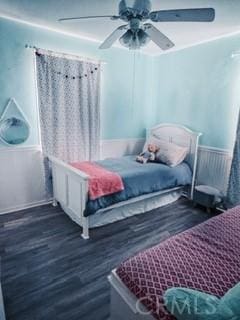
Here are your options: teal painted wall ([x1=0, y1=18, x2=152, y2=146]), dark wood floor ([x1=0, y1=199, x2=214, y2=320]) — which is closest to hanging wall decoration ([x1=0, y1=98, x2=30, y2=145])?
teal painted wall ([x1=0, y1=18, x2=152, y2=146])

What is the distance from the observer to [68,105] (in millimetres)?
3184

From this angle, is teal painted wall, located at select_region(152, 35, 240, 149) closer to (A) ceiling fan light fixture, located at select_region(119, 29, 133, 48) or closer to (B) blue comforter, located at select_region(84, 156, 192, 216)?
(B) blue comforter, located at select_region(84, 156, 192, 216)

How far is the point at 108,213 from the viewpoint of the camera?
2.73 meters

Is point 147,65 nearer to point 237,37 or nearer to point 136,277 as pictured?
point 237,37

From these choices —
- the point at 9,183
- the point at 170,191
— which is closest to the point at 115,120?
the point at 170,191

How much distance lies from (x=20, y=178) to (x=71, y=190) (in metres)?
0.93

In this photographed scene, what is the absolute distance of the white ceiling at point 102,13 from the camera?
6.91ft

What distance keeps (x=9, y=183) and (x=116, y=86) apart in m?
2.35

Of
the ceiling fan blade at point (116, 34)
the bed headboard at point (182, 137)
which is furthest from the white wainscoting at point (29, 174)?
the ceiling fan blade at point (116, 34)

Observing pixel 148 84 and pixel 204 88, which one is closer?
pixel 204 88

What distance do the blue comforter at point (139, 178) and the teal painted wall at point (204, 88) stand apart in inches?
28.7

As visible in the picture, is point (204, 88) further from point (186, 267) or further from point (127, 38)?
point (186, 267)

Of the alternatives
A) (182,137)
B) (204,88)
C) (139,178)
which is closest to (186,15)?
(139,178)

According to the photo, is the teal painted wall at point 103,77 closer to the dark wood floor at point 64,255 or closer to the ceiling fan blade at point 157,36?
the dark wood floor at point 64,255
